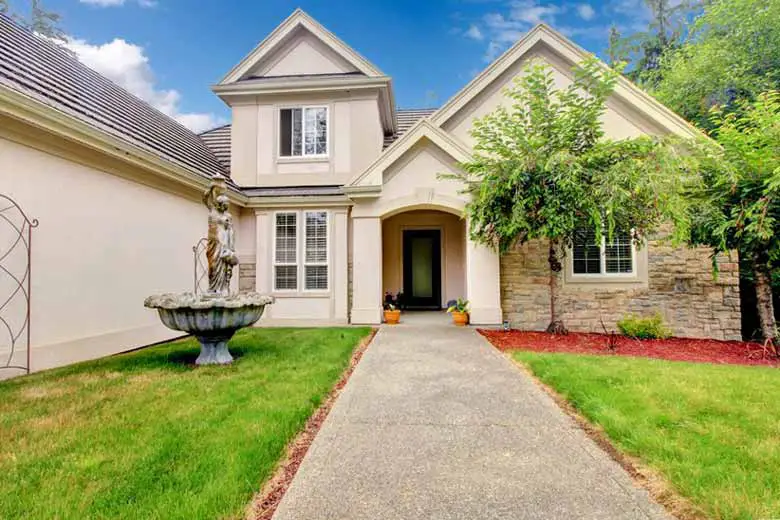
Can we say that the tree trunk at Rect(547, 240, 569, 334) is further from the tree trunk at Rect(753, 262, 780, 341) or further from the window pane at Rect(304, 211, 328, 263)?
the window pane at Rect(304, 211, 328, 263)

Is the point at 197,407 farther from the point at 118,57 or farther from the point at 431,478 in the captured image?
the point at 118,57

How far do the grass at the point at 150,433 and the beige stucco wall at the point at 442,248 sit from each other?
22.8 ft

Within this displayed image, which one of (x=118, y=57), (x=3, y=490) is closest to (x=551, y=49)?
(x=3, y=490)

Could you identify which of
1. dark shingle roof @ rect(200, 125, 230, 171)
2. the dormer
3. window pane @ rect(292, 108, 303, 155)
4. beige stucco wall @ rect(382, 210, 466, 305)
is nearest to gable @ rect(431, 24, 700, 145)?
the dormer

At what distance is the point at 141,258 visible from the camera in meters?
7.20

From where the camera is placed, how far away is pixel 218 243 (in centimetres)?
591

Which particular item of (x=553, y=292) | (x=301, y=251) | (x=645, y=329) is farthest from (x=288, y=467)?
(x=645, y=329)

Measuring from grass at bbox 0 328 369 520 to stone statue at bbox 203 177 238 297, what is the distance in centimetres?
133

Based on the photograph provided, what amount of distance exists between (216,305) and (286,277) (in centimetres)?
536

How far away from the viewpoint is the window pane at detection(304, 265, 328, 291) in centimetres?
1042

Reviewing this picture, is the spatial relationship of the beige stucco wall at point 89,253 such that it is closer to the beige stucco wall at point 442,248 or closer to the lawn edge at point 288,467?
the lawn edge at point 288,467

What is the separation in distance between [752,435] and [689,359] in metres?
4.14

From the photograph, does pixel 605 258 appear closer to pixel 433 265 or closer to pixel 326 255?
pixel 433 265

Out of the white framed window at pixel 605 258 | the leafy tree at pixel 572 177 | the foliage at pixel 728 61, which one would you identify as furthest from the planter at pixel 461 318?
the foliage at pixel 728 61
